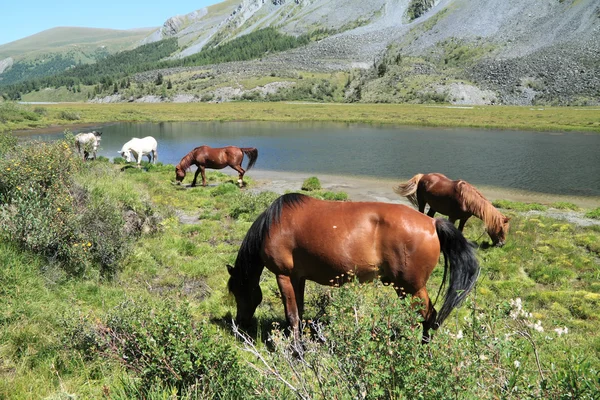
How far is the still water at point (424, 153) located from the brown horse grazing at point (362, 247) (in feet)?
59.1

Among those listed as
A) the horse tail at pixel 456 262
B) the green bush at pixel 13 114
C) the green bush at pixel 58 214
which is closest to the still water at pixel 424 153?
the green bush at pixel 13 114

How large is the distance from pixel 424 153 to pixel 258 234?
27.2 metres

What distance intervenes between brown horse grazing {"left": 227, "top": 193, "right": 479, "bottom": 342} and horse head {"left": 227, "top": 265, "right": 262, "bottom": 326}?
54 cm

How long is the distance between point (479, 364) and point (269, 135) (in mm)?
40891

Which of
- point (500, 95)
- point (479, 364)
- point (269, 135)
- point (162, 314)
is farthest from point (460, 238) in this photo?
point (500, 95)

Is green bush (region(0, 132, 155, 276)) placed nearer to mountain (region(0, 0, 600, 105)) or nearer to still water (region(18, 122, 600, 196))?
still water (region(18, 122, 600, 196))

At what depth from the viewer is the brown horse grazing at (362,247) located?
4754 mm

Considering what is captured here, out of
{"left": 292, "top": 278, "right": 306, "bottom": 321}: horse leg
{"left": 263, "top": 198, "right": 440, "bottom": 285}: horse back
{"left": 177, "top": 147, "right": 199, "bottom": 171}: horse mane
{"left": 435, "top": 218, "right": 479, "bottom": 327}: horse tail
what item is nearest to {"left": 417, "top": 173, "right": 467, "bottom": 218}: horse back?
{"left": 435, "top": 218, "right": 479, "bottom": 327}: horse tail

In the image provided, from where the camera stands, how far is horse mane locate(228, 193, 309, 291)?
5.11m

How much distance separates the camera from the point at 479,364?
2.56m

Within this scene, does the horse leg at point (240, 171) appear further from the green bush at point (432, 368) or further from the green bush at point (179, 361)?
the green bush at point (432, 368)

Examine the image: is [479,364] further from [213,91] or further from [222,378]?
[213,91]

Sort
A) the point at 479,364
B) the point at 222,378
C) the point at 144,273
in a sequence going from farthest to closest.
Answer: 1. the point at 144,273
2. the point at 222,378
3. the point at 479,364

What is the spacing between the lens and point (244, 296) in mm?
5473
